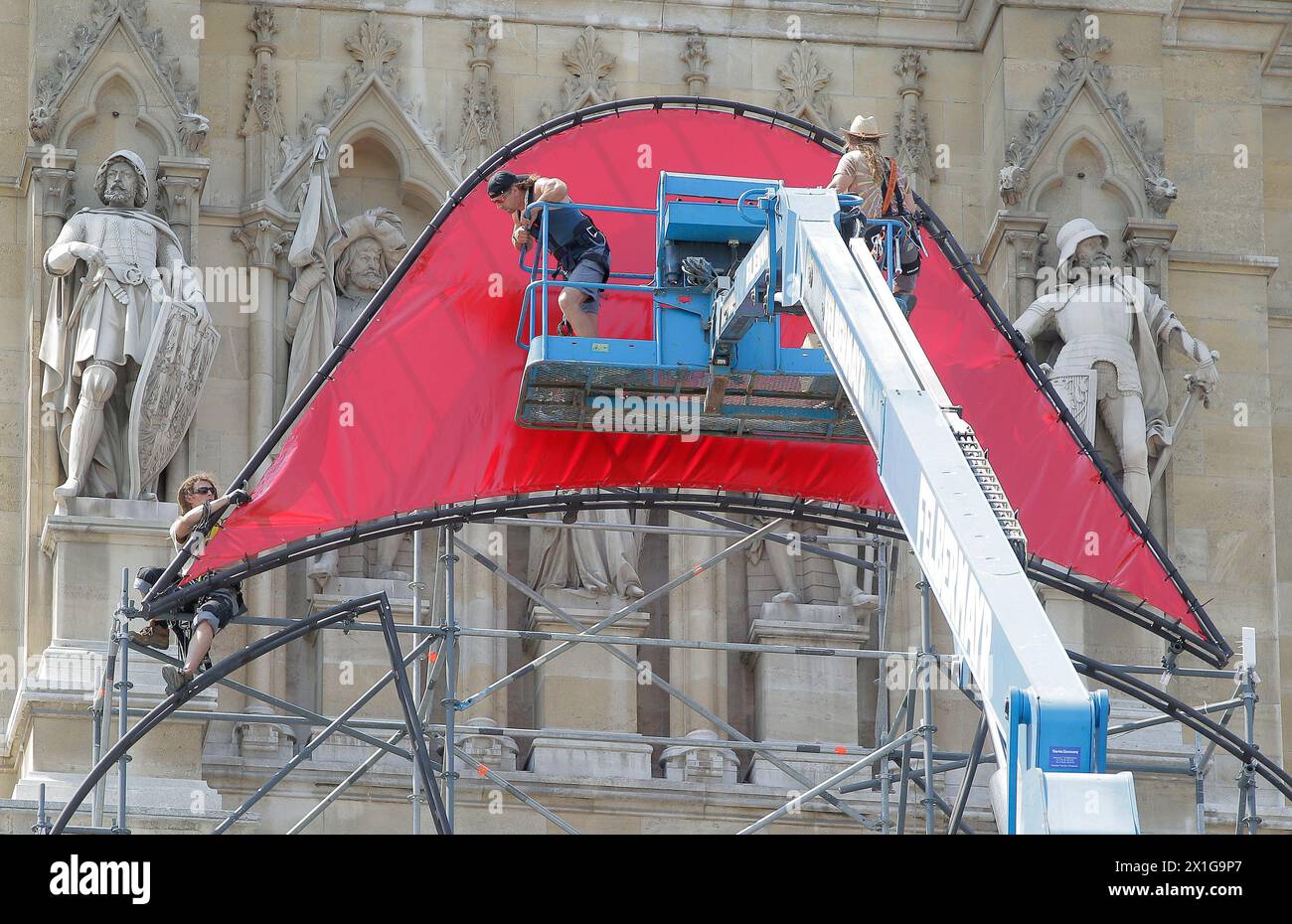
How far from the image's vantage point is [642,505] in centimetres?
1934

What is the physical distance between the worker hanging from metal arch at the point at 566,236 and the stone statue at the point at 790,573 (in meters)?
5.22

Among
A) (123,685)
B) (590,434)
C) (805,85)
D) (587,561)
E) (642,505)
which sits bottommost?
(123,685)

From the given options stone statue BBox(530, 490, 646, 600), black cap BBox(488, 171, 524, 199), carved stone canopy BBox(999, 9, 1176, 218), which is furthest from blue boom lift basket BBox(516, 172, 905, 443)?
carved stone canopy BBox(999, 9, 1176, 218)

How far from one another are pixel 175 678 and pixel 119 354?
15.0 feet

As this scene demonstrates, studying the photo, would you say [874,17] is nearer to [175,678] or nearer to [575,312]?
[575,312]

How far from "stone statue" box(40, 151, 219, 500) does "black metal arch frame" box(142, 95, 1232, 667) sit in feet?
10.1

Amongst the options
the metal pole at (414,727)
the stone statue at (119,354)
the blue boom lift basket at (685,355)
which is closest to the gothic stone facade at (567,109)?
the stone statue at (119,354)

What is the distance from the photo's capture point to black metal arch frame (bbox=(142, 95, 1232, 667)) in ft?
60.0

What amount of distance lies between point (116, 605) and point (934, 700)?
6.81m

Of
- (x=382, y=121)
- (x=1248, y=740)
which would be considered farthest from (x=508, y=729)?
→ (x=382, y=121)

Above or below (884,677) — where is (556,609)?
above
